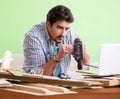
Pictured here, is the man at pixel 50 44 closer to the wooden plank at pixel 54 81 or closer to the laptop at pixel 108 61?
the laptop at pixel 108 61

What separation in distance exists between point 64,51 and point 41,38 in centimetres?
29

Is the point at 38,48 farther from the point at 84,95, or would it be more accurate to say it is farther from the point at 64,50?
the point at 84,95

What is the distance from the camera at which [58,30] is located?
258 cm

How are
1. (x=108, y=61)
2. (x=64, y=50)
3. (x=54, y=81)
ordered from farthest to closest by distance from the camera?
1. (x=64, y=50)
2. (x=108, y=61)
3. (x=54, y=81)

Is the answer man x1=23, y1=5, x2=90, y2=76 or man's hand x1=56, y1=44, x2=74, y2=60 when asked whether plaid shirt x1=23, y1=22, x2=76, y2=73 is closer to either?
man x1=23, y1=5, x2=90, y2=76

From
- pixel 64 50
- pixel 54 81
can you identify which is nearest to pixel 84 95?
pixel 54 81

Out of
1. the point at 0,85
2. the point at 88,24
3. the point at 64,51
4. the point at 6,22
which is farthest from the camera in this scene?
the point at 88,24

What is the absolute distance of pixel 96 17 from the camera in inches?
170

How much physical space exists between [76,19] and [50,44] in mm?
1597

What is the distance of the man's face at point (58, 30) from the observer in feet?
8.39

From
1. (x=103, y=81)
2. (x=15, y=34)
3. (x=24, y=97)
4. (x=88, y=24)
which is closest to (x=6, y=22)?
(x=15, y=34)

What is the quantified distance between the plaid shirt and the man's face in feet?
0.17

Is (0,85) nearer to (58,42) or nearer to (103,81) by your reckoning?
(103,81)

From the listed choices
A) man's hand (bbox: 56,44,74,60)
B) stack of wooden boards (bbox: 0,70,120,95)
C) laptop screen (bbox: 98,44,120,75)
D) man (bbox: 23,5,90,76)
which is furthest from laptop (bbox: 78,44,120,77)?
man (bbox: 23,5,90,76)
